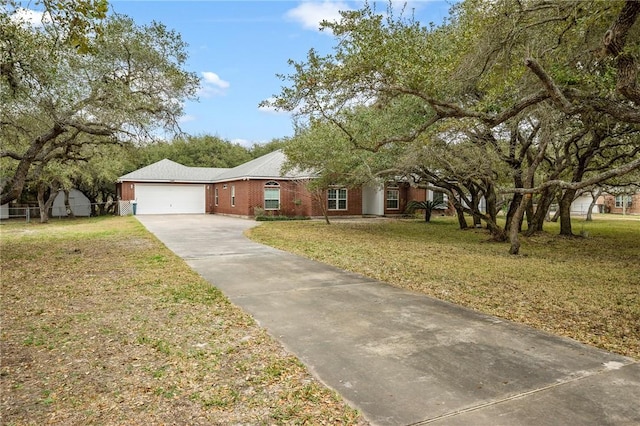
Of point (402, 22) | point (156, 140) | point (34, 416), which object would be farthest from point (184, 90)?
point (34, 416)

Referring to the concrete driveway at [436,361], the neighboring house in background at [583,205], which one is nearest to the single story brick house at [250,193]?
the concrete driveway at [436,361]

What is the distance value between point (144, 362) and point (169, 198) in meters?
26.5

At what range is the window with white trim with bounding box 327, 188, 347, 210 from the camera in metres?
25.0

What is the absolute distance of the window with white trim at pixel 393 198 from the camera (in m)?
26.5

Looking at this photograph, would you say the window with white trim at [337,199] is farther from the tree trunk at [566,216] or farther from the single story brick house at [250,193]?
the tree trunk at [566,216]

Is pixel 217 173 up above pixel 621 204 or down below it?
above

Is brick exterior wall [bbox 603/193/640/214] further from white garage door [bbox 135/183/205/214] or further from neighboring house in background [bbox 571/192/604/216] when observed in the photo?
white garage door [bbox 135/183/205/214]

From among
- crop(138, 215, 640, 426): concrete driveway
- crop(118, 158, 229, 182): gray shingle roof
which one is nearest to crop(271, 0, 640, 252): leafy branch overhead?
crop(138, 215, 640, 426): concrete driveway

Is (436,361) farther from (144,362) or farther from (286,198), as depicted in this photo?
(286,198)

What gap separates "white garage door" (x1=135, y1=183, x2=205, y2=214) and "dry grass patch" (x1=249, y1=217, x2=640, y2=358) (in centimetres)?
1665

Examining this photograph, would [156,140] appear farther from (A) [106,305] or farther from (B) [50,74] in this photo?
(A) [106,305]

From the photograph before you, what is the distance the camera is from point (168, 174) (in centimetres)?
2880

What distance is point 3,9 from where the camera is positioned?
7402 millimetres

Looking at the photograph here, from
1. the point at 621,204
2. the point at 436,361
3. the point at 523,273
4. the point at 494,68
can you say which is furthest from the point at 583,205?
the point at 436,361
